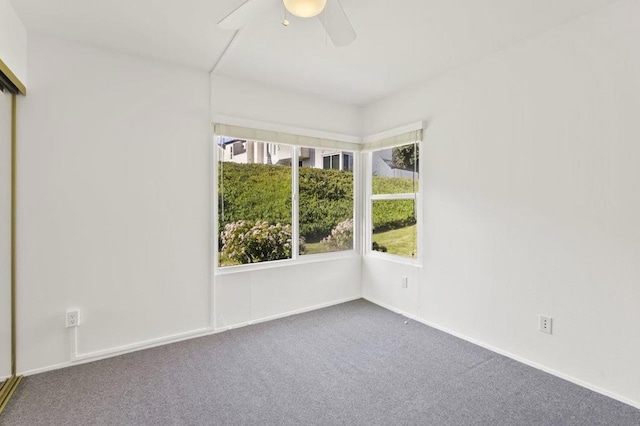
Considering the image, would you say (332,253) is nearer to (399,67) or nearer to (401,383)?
(401,383)

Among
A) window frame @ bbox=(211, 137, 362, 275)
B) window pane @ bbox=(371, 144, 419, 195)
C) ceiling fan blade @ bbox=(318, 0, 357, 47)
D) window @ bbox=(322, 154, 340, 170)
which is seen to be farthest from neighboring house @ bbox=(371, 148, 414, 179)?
ceiling fan blade @ bbox=(318, 0, 357, 47)

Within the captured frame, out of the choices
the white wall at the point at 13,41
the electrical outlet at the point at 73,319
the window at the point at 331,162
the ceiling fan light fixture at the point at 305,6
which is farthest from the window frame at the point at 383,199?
the white wall at the point at 13,41

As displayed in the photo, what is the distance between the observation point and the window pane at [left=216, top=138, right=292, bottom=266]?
3.10m

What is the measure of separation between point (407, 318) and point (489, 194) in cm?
150

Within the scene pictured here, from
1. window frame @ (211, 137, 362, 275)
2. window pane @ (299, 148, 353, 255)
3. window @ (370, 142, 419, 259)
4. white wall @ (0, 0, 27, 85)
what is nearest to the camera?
white wall @ (0, 0, 27, 85)

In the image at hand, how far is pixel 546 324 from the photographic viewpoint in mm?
2291

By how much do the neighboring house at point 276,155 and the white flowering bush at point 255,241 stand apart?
652mm

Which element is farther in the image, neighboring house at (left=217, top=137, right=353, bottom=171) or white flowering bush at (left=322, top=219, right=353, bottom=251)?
white flowering bush at (left=322, top=219, right=353, bottom=251)

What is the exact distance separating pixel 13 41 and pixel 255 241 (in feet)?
7.47

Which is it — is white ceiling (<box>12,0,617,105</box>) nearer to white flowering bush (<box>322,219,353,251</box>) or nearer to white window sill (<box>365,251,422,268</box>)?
white flowering bush (<box>322,219,353,251</box>)

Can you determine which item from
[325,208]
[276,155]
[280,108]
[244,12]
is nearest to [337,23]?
[244,12]

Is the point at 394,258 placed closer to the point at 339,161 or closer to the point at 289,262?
the point at 289,262

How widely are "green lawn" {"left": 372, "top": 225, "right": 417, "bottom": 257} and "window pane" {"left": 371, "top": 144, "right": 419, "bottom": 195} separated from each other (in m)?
0.44

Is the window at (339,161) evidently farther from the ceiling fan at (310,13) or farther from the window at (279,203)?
the ceiling fan at (310,13)
